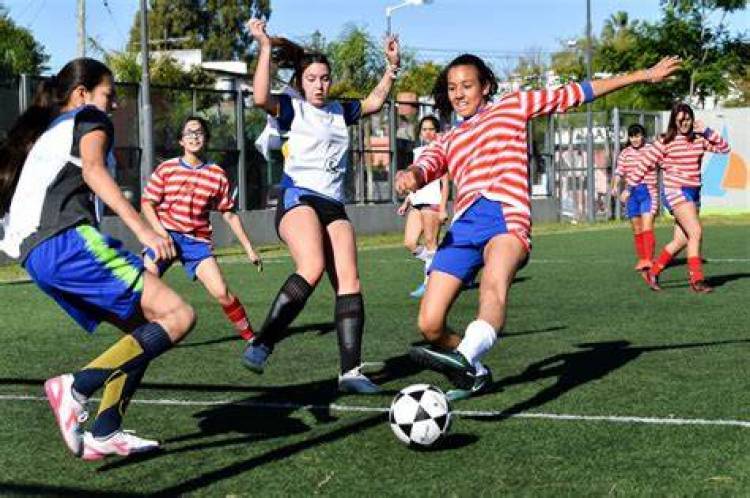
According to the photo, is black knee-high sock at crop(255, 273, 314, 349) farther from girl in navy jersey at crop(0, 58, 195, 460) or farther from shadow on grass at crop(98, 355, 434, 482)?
girl in navy jersey at crop(0, 58, 195, 460)

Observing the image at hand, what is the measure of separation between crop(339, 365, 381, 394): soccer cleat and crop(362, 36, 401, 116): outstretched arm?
1769mm

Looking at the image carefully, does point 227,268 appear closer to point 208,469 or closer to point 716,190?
point 208,469

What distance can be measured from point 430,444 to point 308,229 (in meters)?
2.30

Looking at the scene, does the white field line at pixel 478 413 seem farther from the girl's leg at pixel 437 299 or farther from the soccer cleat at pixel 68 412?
the soccer cleat at pixel 68 412

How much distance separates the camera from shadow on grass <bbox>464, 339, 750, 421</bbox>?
721 centimetres

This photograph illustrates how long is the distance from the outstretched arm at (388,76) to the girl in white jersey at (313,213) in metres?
0.18

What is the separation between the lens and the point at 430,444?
587cm

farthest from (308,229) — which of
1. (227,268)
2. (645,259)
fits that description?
(227,268)

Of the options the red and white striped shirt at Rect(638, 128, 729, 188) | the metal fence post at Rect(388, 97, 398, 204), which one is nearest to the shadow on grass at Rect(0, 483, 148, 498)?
the red and white striped shirt at Rect(638, 128, 729, 188)

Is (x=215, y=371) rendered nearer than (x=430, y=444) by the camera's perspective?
No

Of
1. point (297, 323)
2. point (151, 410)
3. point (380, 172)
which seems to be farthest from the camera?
point (380, 172)

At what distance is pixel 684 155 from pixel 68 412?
10.5 metres

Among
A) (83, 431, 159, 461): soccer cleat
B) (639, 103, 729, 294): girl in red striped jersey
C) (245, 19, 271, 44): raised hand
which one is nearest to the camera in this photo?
(83, 431, 159, 461): soccer cleat

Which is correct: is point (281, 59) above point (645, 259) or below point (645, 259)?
above
